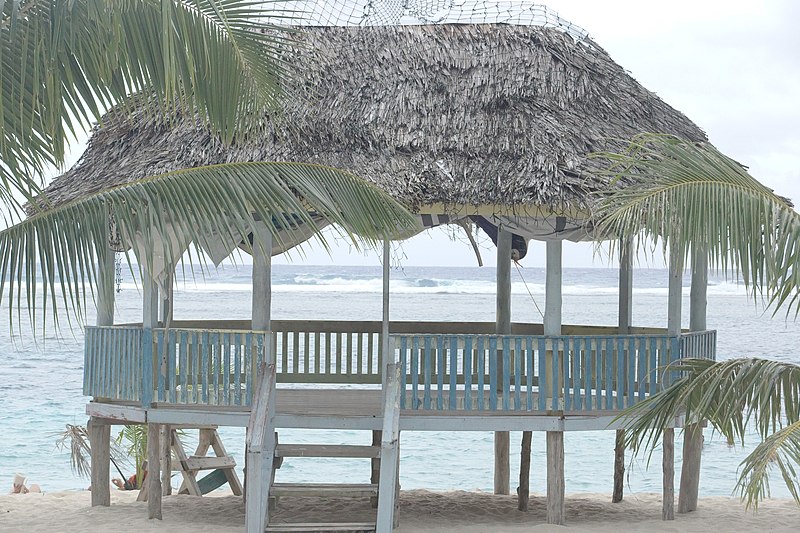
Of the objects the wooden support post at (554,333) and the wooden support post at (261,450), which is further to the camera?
the wooden support post at (554,333)

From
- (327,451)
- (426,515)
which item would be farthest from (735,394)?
(426,515)

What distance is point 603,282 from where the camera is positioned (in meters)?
74.8

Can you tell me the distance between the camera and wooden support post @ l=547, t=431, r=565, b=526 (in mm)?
11141

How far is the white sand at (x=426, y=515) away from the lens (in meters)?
11.8

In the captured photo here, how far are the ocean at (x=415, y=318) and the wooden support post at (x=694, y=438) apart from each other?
5.66ft

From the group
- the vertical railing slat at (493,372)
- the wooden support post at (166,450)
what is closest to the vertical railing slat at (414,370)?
the vertical railing slat at (493,372)

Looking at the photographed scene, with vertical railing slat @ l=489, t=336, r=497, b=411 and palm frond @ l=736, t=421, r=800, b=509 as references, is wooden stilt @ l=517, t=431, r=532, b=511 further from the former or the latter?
palm frond @ l=736, t=421, r=800, b=509

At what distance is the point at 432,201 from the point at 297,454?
270 cm

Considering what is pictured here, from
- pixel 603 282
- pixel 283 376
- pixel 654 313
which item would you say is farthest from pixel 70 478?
pixel 603 282

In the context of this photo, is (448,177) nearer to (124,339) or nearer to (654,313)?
(124,339)

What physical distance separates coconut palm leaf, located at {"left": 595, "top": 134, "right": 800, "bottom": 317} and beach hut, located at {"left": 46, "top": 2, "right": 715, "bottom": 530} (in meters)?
2.13

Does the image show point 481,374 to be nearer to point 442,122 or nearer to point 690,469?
point 442,122

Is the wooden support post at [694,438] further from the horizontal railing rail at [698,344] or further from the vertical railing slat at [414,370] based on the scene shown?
the vertical railing slat at [414,370]

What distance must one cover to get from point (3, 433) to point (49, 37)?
94.6 ft
